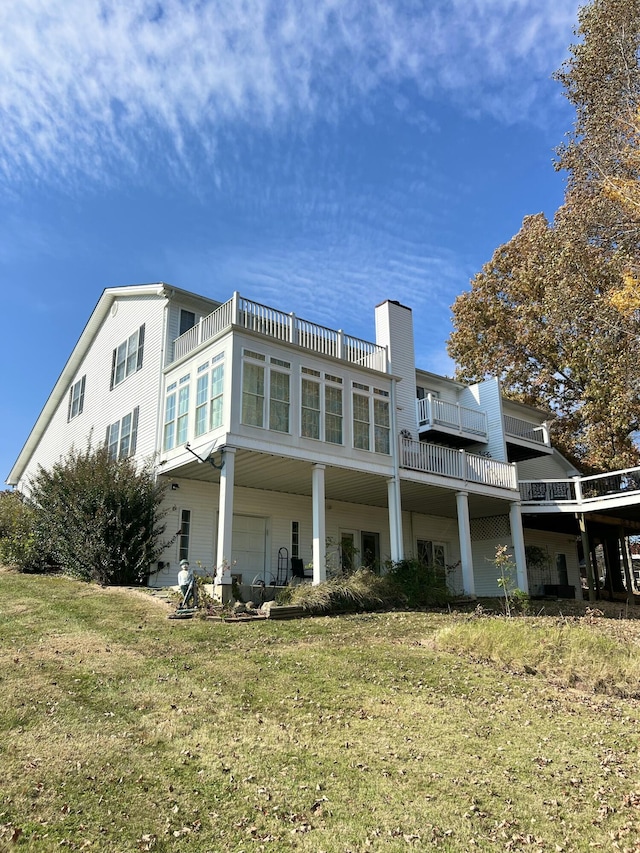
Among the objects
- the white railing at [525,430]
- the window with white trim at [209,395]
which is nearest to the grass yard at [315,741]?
the window with white trim at [209,395]

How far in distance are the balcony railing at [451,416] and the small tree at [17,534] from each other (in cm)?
1360

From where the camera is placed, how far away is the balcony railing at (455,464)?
19.1 meters

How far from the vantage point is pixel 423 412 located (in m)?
22.4

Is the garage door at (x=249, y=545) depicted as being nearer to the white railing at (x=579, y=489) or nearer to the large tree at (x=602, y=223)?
the white railing at (x=579, y=489)

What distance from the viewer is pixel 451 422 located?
23.0 metres

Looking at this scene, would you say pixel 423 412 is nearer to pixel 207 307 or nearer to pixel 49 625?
pixel 207 307

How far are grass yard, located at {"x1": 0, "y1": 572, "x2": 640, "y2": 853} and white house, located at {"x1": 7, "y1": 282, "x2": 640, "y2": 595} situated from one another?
205 inches

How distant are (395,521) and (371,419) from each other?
10.2ft

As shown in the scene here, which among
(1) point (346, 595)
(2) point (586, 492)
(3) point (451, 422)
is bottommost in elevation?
(1) point (346, 595)

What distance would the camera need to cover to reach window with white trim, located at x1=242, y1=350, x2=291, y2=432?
15383mm

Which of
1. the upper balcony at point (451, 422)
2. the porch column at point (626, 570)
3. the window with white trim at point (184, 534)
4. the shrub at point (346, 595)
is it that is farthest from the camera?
the porch column at point (626, 570)

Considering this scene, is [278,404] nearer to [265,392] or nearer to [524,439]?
[265,392]

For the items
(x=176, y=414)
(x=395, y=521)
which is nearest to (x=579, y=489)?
(x=395, y=521)

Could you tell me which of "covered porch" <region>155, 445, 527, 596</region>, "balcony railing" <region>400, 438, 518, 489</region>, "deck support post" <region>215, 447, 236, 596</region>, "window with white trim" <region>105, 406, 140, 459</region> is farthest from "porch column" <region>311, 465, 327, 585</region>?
"window with white trim" <region>105, 406, 140, 459</region>
